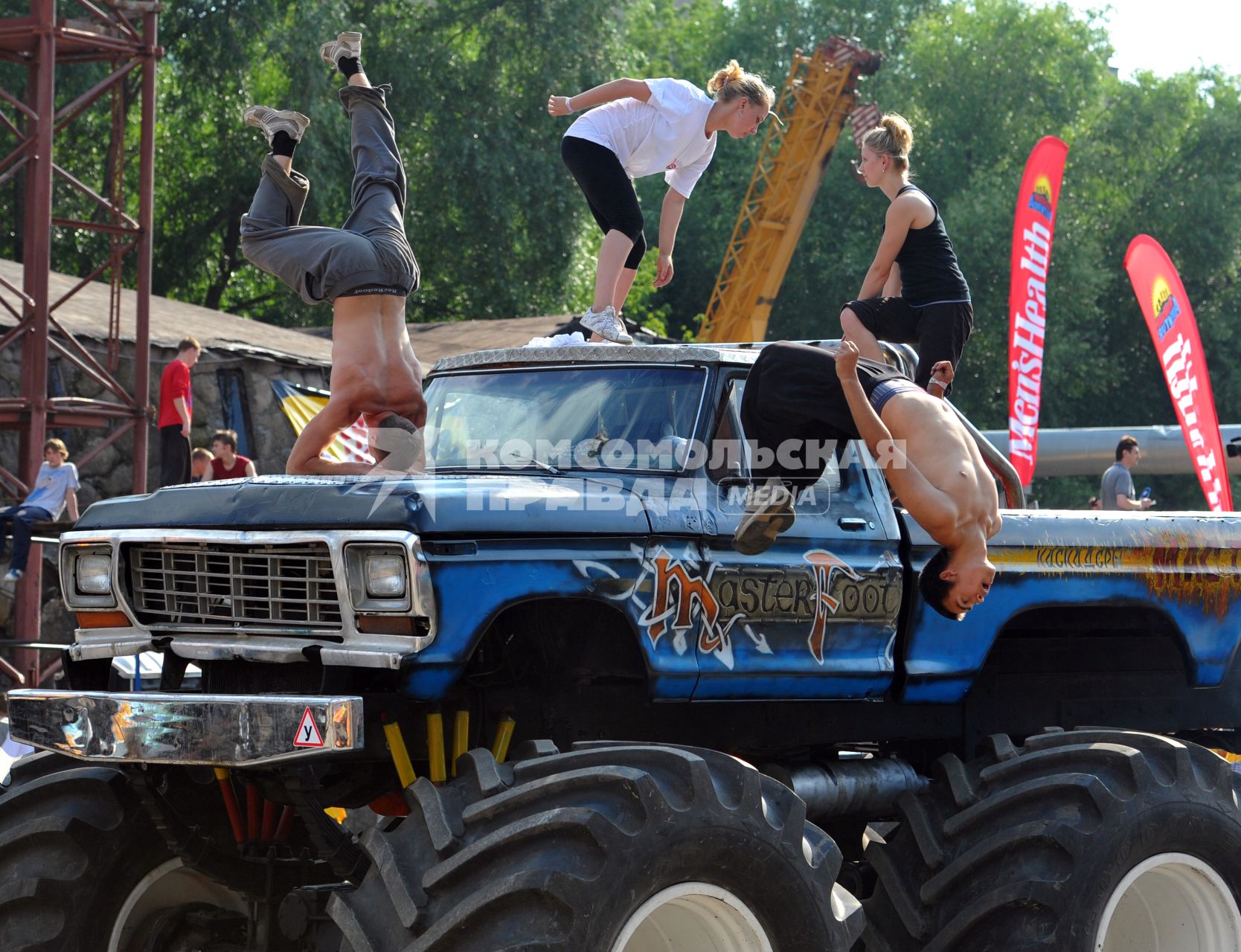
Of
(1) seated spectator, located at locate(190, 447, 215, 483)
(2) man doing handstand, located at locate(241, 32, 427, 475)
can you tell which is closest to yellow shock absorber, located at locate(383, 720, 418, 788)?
(2) man doing handstand, located at locate(241, 32, 427, 475)

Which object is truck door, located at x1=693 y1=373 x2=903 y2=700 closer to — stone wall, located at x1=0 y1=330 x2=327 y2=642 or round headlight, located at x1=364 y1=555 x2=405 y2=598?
round headlight, located at x1=364 y1=555 x2=405 y2=598

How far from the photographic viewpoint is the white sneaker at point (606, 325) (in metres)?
6.32

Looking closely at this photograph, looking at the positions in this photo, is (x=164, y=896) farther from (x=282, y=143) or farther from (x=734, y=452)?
(x=282, y=143)

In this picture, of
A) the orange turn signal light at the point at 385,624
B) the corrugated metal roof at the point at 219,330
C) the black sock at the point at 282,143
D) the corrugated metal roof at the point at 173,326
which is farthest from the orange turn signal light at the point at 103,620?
the corrugated metal roof at the point at 173,326

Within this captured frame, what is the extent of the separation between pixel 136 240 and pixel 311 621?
37.9ft

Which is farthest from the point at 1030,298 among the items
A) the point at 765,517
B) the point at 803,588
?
the point at 765,517

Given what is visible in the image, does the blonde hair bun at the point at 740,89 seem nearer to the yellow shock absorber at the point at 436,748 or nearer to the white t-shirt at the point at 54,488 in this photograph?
the yellow shock absorber at the point at 436,748

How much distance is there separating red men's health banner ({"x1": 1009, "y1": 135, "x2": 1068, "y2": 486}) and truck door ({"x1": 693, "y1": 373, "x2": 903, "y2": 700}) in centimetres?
783

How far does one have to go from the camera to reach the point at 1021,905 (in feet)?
15.7

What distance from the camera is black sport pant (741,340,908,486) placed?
4938 mm

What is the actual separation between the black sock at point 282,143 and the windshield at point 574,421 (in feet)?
3.53

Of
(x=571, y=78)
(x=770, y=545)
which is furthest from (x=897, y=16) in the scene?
(x=770, y=545)

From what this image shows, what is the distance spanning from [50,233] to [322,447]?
10306mm

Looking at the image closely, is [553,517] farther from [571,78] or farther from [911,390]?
[571,78]
